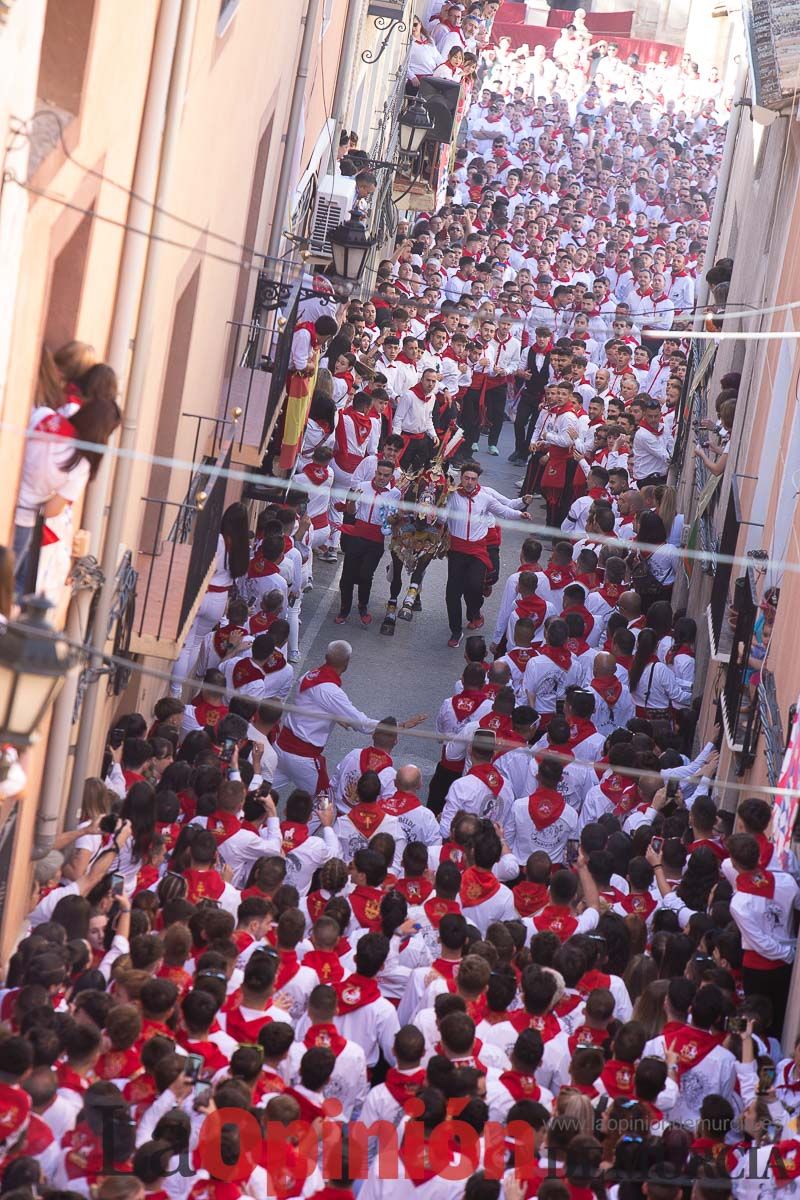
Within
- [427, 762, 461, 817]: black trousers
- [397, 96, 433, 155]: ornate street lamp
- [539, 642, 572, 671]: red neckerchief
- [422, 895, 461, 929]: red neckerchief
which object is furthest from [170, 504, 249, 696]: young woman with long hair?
[397, 96, 433, 155]: ornate street lamp

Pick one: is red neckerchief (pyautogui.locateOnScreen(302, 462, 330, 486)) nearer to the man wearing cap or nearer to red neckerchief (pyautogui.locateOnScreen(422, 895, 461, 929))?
the man wearing cap

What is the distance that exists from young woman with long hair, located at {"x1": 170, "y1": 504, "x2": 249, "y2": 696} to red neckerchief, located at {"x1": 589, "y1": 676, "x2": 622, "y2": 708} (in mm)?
2653

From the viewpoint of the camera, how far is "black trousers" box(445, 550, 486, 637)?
53.0 ft

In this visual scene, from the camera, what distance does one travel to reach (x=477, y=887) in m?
9.70

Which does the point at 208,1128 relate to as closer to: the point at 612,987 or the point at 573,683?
the point at 612,987

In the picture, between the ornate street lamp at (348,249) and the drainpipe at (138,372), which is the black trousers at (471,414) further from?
the drainpipe at (138,372)

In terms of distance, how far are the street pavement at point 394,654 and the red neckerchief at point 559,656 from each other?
1315mm

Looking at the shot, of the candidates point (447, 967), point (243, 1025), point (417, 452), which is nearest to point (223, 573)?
point (447, 967)

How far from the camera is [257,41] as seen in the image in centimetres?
1269

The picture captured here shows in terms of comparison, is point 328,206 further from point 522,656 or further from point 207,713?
point 207,713

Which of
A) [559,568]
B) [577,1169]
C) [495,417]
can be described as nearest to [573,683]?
[559,568]

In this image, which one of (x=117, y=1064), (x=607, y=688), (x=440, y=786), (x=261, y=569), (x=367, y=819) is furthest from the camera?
(x=261, y=569)

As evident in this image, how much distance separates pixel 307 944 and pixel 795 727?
260 cm

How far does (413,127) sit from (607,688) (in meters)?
11.7
